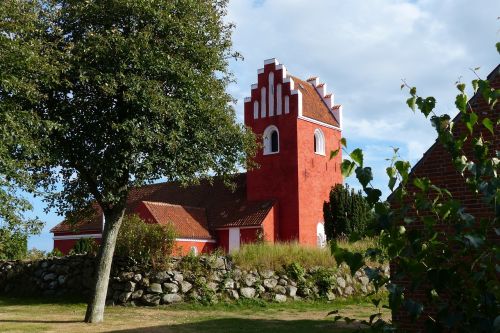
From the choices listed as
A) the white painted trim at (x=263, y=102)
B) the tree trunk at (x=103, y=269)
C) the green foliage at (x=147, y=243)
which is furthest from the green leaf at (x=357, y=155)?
the white painted trim at (x=263, y=102)

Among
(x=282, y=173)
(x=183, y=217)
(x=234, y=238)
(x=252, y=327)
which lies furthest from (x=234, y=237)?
(x=252, y=327)

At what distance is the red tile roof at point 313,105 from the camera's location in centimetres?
3878

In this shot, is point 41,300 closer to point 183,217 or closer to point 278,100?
point 183,217

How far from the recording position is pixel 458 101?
14.5ft

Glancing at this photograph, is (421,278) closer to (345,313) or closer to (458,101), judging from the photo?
(458,101)

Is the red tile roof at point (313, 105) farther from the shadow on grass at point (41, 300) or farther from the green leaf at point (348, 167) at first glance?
the green leaf at point (348, 167)

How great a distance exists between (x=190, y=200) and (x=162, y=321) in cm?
2798

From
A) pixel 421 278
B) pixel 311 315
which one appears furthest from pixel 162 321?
pixel 421 278

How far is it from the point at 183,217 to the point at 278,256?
1733 centimetres

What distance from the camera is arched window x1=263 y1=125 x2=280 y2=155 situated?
3816 centimetres

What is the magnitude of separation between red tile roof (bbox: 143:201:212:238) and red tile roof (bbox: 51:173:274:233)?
0.46ft

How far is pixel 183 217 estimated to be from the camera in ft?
125

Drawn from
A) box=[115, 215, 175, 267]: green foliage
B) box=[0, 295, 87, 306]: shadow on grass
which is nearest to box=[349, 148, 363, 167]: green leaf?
box=[115, 215, 175, 267]: green foliage

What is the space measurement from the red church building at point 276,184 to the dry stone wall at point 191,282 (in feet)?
43.3
